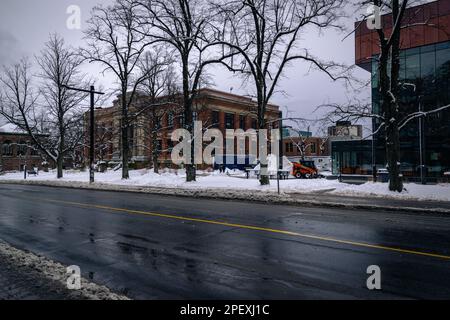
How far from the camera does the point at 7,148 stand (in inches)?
3142

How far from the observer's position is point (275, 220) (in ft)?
32.8

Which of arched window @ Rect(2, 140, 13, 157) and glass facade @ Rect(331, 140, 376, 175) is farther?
arched window @ Rect(2, 140, 13, 157)

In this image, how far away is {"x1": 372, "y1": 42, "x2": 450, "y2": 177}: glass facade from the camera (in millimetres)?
30297

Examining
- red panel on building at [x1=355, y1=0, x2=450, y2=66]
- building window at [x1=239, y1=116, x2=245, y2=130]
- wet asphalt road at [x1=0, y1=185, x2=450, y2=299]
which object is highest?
red panel on building at [x1=355, y1=0, x2=450, y2=66]

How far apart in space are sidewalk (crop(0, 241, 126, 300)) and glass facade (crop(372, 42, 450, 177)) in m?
29.5

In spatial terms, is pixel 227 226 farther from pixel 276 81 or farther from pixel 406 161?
pixel 406 161

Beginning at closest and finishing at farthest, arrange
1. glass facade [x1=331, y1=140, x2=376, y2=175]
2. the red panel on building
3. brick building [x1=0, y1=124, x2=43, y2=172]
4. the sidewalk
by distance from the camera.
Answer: the sidewalk → the red panel on building → glass facade [x1=331, y1=140, x2=376, y2=175] → brick building [x1=0, y1=124, x2=43, y2=172]

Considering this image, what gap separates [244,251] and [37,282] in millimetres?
3479

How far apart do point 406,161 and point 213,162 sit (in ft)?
109

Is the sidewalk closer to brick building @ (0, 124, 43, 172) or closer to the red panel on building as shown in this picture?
the red panel on building

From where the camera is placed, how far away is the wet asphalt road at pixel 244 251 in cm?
464

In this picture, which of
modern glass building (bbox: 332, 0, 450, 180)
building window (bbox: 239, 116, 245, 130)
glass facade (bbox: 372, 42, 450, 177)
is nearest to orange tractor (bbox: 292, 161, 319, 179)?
modern glass building (bbox: 332, 0, 450, 180)
